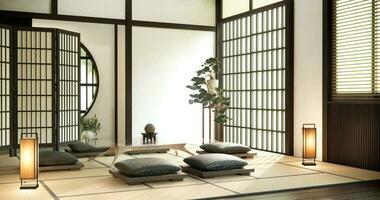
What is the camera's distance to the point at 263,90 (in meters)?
6.98

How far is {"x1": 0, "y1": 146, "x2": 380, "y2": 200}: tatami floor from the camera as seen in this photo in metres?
3.77

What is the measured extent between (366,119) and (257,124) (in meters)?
2.29

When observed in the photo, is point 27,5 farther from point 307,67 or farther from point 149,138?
point 307,67

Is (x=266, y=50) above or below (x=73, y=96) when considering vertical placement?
above

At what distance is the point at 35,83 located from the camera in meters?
6.02

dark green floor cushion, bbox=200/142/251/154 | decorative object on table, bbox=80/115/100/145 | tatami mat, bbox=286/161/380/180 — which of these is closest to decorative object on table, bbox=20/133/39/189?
dark green floor cushion, bbox=200/142/251/154

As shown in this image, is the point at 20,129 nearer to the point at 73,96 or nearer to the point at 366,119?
the point at 73,96

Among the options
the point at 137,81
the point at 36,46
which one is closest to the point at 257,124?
the point at 137,81

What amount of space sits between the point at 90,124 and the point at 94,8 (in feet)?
6.52

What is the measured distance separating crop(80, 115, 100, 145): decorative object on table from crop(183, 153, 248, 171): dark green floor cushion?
10.6 ft

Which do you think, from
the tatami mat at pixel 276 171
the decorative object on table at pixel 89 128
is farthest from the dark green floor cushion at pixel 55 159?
the decorative object on table at pixel 89 128

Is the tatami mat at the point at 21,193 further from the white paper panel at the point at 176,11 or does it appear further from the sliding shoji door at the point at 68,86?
the white paper panel at the point at 176,11

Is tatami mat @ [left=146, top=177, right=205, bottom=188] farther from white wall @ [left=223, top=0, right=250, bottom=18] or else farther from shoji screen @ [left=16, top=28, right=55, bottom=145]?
white wall @ [left=223, top=0, right=250, bottom=18]

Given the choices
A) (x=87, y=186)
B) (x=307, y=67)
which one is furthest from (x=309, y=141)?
(x=87, y=186)
